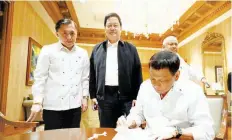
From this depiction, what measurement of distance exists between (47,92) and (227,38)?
452cm

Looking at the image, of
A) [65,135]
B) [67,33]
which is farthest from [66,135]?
[67,33]

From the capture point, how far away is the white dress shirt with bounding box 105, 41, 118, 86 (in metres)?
1.79

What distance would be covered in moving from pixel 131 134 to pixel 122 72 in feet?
2.73

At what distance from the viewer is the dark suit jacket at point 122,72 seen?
1761 millimetres

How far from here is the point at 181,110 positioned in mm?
1020

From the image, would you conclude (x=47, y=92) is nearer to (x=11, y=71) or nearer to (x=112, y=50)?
(x=112, y=50)

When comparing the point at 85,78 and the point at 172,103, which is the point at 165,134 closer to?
the point at 172,103

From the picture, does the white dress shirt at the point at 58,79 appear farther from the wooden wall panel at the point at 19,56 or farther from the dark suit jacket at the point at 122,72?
the wooden wall panel at the point at 19,56

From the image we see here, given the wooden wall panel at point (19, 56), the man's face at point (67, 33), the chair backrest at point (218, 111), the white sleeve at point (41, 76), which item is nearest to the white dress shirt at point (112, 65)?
the man's face at point (67, 33)

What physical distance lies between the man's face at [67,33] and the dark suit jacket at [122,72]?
28cm

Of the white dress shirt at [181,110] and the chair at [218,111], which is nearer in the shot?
the white dress shirt at [181,110]

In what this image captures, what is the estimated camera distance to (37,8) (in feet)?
14.9

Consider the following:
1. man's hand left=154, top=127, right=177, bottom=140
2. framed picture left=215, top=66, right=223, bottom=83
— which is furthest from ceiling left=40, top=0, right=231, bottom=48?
man's hand left=154, top=127, right=177, bottom=140

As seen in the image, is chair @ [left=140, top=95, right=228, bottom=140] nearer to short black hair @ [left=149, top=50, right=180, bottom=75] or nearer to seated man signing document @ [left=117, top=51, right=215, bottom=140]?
seated man signing document @ [left=117, top=51, right=215, bottom=140]
